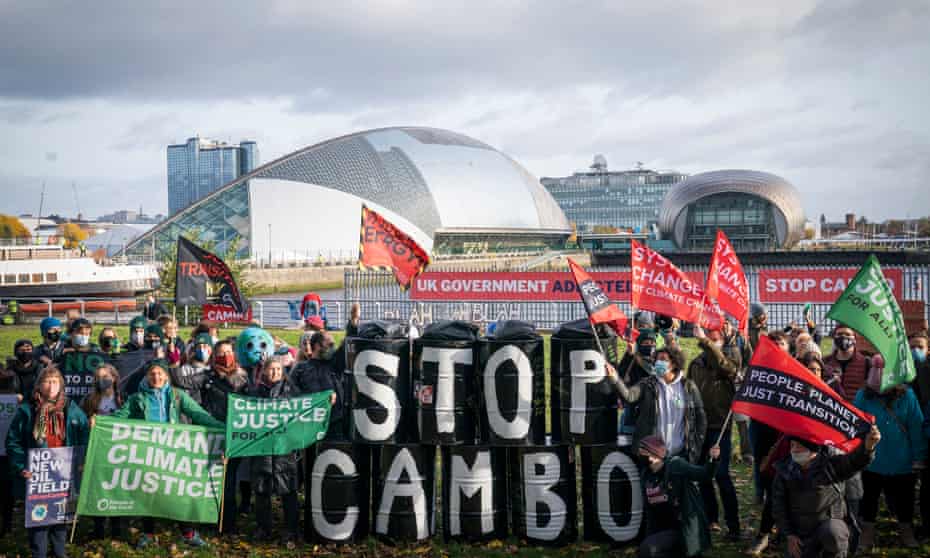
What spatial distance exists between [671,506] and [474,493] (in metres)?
1.54

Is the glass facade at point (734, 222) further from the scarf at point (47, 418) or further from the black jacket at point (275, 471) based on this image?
the scarf at point (47, 418)

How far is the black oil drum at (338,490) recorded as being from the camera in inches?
259

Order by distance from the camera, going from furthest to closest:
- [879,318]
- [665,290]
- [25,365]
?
[665,290] < [25,365] < [879,318]

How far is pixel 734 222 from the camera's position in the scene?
3533 inches

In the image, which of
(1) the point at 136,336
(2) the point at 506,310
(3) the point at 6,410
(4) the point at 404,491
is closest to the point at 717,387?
(4) the point at 404,491

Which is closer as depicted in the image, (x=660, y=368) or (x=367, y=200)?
(x=660, y=368)

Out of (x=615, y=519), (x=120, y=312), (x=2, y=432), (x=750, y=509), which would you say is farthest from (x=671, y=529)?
(x=120, y=312)

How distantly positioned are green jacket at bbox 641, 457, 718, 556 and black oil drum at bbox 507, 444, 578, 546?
0.79 meters

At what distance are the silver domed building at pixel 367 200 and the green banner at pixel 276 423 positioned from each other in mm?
59342

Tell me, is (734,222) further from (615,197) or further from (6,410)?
(615,197)

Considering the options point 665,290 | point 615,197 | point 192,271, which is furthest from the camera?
point 615,197

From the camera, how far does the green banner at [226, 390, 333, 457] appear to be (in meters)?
6.56

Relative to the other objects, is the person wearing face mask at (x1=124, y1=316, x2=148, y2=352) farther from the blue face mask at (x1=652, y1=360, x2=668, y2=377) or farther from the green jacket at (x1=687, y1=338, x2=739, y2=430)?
the green jacket at (x1=687, y1=338, x2=739, y2=430)

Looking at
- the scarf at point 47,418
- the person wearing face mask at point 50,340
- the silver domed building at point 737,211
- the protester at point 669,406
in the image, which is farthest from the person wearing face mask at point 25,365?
the silver domed building at point 737,211
